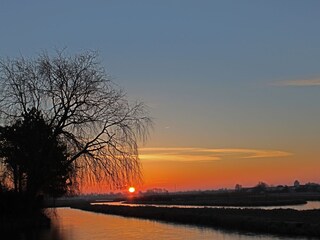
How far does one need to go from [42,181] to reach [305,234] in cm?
1825

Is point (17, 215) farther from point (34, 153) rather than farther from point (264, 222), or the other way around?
point (264, 222)

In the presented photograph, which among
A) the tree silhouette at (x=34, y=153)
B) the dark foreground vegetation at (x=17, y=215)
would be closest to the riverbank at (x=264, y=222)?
the tree silhouette at (x=34, y=153)

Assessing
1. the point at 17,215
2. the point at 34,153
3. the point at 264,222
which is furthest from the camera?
the point at 17,215

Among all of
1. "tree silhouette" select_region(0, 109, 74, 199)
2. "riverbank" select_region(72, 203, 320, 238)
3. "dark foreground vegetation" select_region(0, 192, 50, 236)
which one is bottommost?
"riverbank" select_region(72, 203, 320, 238)

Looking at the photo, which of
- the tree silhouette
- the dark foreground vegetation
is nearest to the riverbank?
the tree silhouette

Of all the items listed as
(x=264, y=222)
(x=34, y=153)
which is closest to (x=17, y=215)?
(x=34, y=153)

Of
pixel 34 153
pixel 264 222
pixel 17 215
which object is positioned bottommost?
pixel 264 222

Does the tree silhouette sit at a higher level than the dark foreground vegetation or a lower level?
higher

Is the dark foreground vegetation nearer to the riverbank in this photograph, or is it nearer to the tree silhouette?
the tree silhouette

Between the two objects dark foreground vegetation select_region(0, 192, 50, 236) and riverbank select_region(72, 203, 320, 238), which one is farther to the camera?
dark foreground vegetation select_region(0, 192, 50, 236)

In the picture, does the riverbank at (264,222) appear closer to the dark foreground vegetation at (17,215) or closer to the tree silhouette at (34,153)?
the tree silhouette at (34,153)

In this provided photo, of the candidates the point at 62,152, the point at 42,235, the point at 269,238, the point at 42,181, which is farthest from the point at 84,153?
the point at 269,238

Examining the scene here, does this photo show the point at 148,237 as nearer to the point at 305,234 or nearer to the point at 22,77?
the point at 305,234

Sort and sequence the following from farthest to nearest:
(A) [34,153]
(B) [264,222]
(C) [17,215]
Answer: (C) [17,215] < (A) [34,153] < (B) [264,222]
